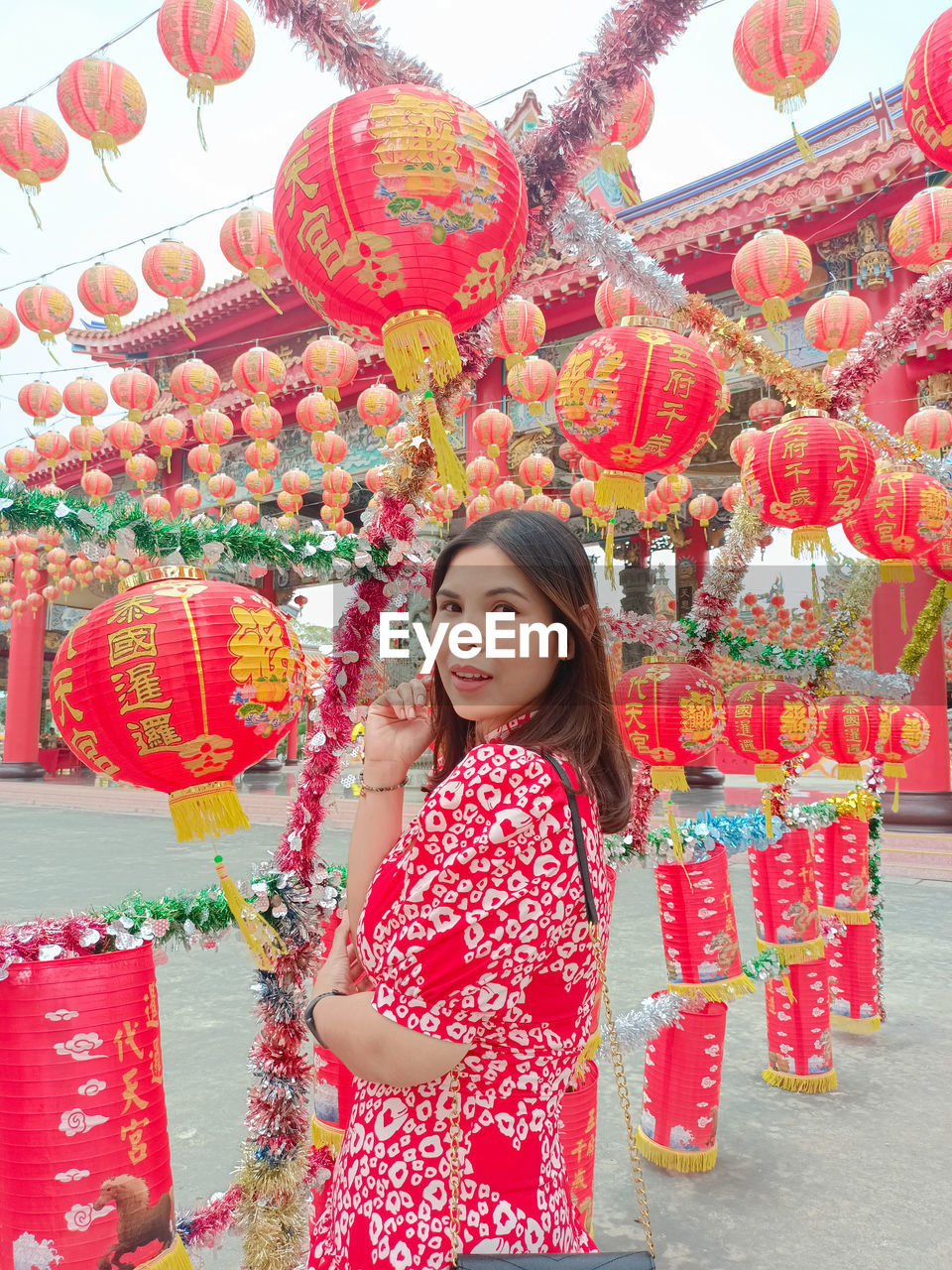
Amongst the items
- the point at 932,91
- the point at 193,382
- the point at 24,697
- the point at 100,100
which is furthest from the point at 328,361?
the point at 24,697

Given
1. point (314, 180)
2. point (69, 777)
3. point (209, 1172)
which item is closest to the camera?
point (314, 180)

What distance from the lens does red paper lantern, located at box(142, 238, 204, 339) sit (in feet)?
14.6

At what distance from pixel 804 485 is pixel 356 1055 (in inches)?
78.2

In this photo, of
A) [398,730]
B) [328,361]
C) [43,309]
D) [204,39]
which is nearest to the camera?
[398,730]

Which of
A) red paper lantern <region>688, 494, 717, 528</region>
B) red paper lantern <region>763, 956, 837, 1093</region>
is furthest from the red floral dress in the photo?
red paper lantern <region>688, 494, 717, 528</region>

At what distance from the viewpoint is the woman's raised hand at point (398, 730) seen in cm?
92

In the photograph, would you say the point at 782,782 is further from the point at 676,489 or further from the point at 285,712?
the point at 676,489

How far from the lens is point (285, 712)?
1257mm

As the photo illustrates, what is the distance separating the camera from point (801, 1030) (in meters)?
2.71

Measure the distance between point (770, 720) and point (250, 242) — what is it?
11.2 ft

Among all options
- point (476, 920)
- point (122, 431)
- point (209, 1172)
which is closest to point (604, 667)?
point (476, 920)

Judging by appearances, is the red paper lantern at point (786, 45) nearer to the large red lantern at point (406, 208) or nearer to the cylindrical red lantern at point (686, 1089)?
the large red lantern at point (406, 208)

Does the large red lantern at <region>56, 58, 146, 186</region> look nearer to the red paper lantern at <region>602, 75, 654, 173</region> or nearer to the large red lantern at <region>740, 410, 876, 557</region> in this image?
the red paper lantern at <region>602, 75, 654, 173</region>

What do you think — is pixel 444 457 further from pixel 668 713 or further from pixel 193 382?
pixel 193 382
